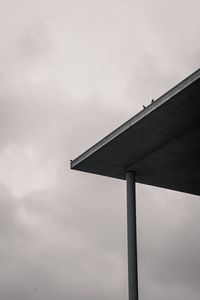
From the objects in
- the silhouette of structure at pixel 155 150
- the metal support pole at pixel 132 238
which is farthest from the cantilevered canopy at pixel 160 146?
the metal support pole at pixel 132 238

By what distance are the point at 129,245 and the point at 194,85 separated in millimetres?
8657

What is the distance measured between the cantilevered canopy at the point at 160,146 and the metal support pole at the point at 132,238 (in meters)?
0.88

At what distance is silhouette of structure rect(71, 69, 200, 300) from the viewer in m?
22.7

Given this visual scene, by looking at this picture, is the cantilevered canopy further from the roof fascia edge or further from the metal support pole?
the metal support pole

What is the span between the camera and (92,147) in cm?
2650

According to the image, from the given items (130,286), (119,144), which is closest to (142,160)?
(119,144)

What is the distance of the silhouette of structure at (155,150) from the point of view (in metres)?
22.7

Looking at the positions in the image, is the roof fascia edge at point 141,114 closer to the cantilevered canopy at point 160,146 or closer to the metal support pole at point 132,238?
the cantilevered canopy at point 160,146

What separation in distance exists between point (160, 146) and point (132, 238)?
163 inches

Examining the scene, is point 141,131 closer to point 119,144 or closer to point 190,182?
point 119,144

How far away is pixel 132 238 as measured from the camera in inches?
1067

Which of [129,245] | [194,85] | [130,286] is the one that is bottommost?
[130,286]

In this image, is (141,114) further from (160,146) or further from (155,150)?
(155,150)

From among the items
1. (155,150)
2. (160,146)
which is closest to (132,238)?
(155,150)
